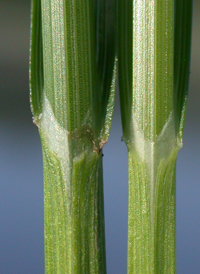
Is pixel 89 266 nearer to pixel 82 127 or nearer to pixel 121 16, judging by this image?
pixel 82 127

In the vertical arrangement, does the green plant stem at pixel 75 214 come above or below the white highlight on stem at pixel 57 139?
below

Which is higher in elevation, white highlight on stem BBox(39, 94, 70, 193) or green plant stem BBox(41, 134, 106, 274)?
white highlight on stem BBox(39, 94, 70, 193)

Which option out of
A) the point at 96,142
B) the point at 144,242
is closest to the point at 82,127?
the point at 96,142

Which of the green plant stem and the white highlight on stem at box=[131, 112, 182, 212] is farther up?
the white highlight on stem at box=[131, 112, 182, 212]
